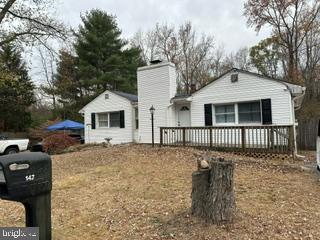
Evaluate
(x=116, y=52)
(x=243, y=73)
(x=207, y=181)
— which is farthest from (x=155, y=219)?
(x=116, y=52)

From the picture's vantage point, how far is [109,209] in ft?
17.8

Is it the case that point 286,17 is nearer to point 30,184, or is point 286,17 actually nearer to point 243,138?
point 243,138

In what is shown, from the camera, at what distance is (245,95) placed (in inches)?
527

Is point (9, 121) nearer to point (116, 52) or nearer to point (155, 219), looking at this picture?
point (116, 52)

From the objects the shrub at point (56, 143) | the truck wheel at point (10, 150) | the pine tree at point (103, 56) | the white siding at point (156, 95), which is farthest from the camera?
the pine tree at point (103, 56)

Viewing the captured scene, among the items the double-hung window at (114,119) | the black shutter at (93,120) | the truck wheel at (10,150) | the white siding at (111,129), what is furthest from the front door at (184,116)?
the truck wheel at (10,150)

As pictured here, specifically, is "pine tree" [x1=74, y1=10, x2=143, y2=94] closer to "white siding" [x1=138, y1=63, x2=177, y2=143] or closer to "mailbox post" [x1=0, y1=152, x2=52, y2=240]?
"white siding" [x1=138, y1=63, x2=177, y2=143]

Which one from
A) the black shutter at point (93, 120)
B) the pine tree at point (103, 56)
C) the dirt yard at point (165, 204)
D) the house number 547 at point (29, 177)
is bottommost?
the dirt yard at point (165, 204)

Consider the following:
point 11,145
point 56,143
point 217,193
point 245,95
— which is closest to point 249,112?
point 245,95

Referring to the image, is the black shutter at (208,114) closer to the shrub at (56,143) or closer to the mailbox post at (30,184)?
the shrub at (56,143)

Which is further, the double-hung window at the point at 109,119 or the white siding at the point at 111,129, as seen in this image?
the double-hung window at the point at 109,119

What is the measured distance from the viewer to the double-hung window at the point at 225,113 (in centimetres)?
1391

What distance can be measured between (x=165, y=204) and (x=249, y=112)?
29.8 feet

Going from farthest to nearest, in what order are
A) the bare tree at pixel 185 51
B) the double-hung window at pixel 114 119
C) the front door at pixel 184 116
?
the bare tree at pixel 185 51 → the double-hung window at pixel 114 119 → the front door at pixel 184 116
